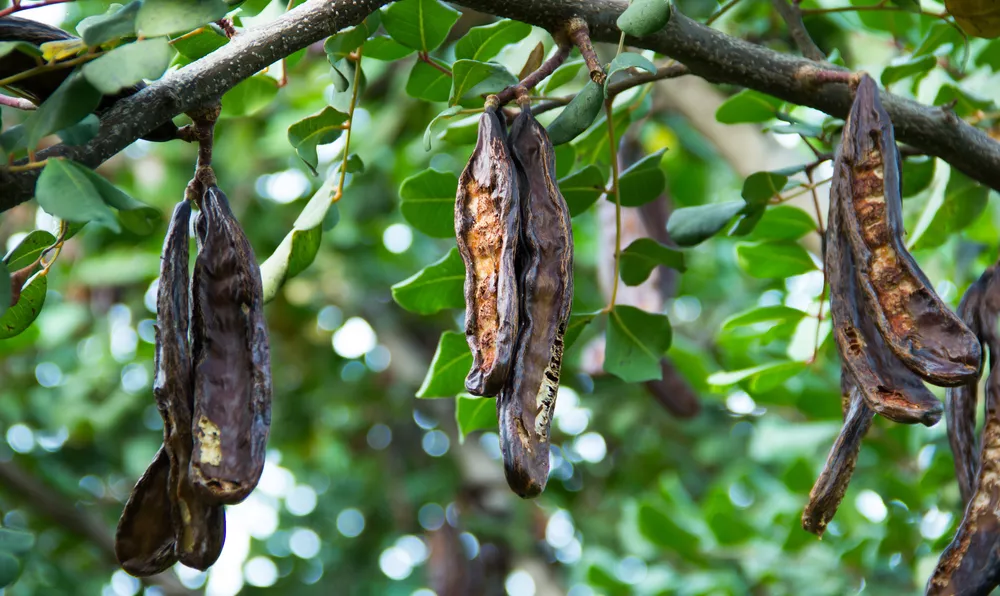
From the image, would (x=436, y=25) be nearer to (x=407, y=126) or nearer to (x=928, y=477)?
(x=928, y=477)

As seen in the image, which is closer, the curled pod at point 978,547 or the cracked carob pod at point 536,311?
the cracked carob pod at point 536,311

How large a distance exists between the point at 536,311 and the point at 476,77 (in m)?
0.30

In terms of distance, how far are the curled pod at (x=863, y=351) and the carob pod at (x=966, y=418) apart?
0.23 m

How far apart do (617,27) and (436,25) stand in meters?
0.28

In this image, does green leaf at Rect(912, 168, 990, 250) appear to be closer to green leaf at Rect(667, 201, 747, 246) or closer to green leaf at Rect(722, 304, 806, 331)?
green leaf at Rect(722, 304, 806, 331)

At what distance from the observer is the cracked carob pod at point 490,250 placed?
0.81 m

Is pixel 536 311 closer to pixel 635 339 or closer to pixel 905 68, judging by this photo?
pixel 635 339

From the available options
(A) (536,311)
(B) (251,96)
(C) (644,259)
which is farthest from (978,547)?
(B) (251,96)

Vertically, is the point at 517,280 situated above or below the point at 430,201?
above

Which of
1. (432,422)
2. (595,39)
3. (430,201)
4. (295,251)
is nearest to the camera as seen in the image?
(595,39)

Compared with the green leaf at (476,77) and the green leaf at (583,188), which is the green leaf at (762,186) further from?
the green leaf at (476,77)

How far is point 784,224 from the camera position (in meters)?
1.57

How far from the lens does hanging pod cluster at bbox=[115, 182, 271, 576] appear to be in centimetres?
81

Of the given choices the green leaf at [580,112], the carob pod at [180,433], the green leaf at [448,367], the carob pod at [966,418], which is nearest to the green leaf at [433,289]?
the green leaf at [448,367]
